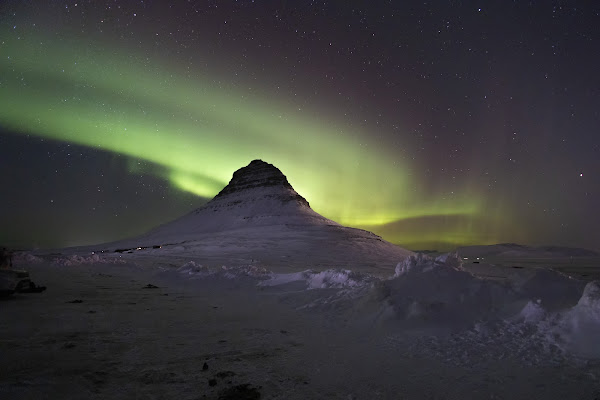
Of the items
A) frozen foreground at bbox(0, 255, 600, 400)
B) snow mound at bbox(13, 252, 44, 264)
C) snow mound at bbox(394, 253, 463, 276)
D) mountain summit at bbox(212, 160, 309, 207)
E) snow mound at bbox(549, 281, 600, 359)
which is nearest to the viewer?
frozen foreground at bbox(0, 255, 600, 400)

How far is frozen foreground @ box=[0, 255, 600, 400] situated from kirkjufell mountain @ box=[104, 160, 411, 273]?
67.6ft

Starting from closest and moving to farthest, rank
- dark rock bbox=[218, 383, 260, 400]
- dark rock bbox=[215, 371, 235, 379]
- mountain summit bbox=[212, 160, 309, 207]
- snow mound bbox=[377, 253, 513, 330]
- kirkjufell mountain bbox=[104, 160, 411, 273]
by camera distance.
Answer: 1. dark rock bbox=[218, 383, 260, 400]
2. dark rock bbox=[215, 371, 235, 379]
3. snow mound bbox=[377, 253, 513, 330]
4. kirkjufell mountain bbox=[104, 160, 411, 273]
5. mountain summit bbox=[212, 160, 309, 207]

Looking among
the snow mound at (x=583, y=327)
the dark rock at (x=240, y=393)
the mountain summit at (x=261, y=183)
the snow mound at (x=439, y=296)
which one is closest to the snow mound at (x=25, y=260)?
the snow mound at (x=439, y=296)

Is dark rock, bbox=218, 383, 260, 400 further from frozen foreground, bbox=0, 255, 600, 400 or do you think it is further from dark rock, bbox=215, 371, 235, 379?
dark rock, bbox=215, 371, 235, 379

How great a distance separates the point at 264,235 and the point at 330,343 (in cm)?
6706

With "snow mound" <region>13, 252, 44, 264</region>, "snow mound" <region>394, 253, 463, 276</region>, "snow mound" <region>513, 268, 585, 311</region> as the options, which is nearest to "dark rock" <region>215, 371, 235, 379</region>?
"snow mound" <region>394, 253, 463, 276</region>

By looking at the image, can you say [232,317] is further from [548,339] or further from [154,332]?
[548,339]

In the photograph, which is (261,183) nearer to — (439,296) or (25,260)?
(25,260)

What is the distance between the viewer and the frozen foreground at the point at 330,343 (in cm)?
366

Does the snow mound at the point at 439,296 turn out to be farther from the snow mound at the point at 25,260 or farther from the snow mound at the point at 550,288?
the snow mound at the point at 25,260

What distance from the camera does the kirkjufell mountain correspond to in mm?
40812

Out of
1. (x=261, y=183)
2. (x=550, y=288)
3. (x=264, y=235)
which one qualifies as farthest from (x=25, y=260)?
(x=261, y=183)

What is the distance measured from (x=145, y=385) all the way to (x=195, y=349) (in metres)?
1.33

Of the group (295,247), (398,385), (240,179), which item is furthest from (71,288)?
(240,179)
